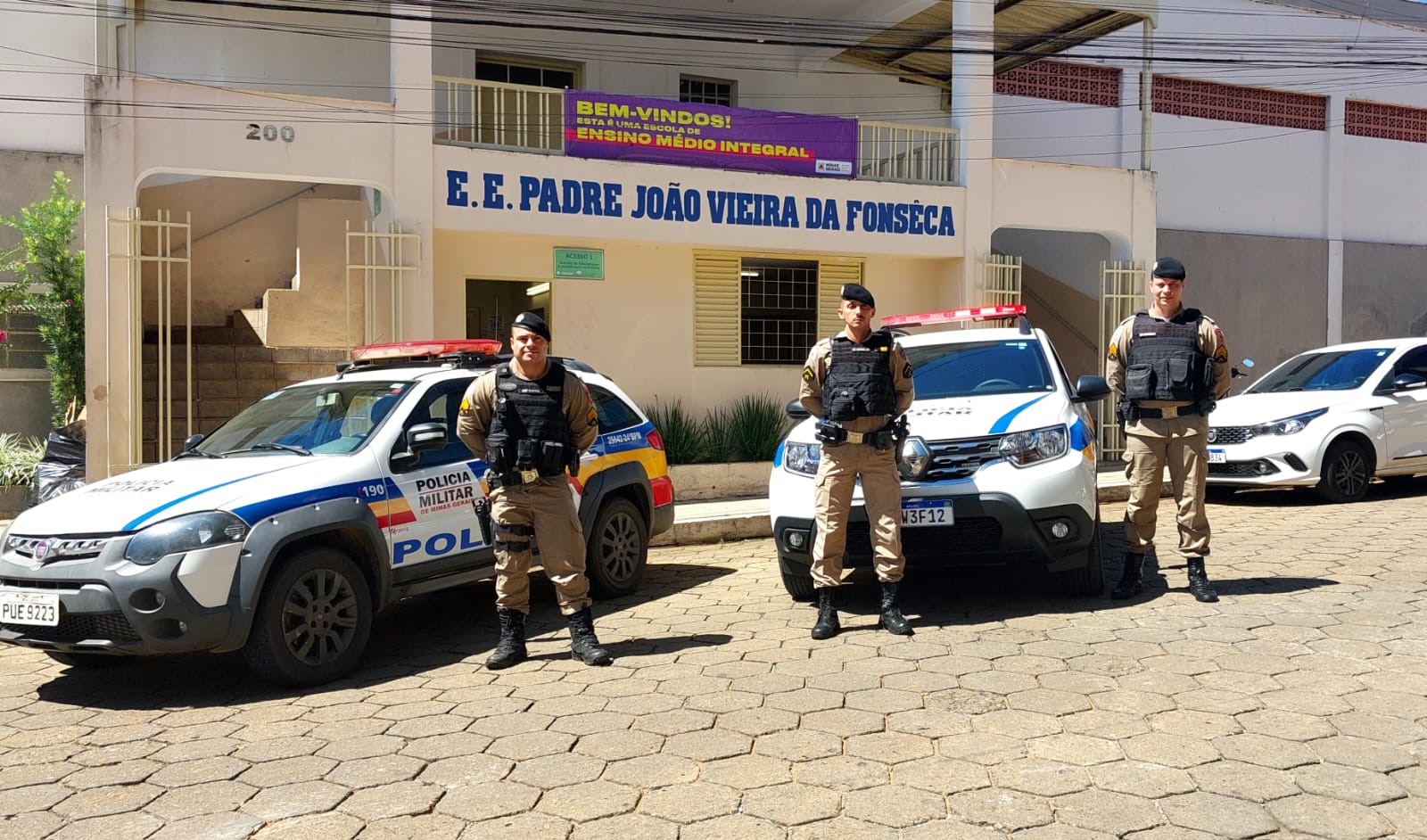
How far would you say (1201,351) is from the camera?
6.20 metres

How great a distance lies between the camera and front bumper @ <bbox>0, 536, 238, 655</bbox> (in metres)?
4.72

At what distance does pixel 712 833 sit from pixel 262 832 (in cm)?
139

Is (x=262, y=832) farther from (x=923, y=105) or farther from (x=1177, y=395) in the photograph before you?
(x=923, y=105)

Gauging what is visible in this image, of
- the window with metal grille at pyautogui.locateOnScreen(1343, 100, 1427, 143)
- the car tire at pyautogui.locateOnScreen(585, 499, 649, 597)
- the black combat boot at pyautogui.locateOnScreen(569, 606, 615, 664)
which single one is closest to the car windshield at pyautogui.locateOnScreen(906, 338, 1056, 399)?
the car tire at pyautogui.locateOnScreen(585, 499, 649, 597)

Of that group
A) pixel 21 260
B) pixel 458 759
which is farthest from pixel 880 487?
pixel 21 260

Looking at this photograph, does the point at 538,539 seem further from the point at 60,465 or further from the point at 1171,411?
the point at 60,465

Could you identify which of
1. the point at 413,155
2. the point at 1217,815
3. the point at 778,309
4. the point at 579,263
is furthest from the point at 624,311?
the point at 1217,815

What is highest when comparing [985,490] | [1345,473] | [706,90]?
[706,90]

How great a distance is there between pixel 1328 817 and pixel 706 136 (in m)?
10.4

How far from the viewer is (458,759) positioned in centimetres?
406

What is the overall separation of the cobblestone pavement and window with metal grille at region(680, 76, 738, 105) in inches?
428

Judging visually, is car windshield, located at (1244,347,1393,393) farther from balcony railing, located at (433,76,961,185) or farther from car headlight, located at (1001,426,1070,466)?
car headlight, located at (1001,426,1070,466)

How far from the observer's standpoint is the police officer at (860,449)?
5.64 metres

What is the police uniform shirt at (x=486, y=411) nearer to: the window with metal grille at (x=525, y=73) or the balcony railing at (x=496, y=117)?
the balcony railing at (x=496, y=117)
